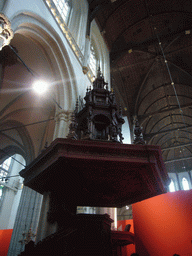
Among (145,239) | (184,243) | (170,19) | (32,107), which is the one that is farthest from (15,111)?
(170,19)

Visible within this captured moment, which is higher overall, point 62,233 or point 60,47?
point 60,47

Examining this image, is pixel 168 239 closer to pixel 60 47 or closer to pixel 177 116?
pixel 60 47

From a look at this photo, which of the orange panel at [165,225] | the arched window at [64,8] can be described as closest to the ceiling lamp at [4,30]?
the arched window at [64,8]

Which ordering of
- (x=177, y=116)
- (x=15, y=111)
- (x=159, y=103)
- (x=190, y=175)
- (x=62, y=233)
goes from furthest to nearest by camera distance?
(x=190, y=175)
(x=177, y=116)
(x=159, y=103)
(x=15, y=111)
(x=62, y=233)

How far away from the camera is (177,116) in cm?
1923

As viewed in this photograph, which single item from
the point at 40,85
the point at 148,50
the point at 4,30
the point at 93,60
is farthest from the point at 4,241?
the point at 148,50

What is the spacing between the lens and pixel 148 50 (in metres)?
13.9

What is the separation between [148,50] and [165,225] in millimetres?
12041

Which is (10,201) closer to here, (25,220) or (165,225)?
(25,220)

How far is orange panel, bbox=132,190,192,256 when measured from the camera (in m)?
5.08

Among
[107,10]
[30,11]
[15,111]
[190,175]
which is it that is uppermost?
[107,10]

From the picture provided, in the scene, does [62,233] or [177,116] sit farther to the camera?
[177,116]

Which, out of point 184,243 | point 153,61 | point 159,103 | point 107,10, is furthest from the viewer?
point 159,103

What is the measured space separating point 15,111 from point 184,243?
9.17 meters
